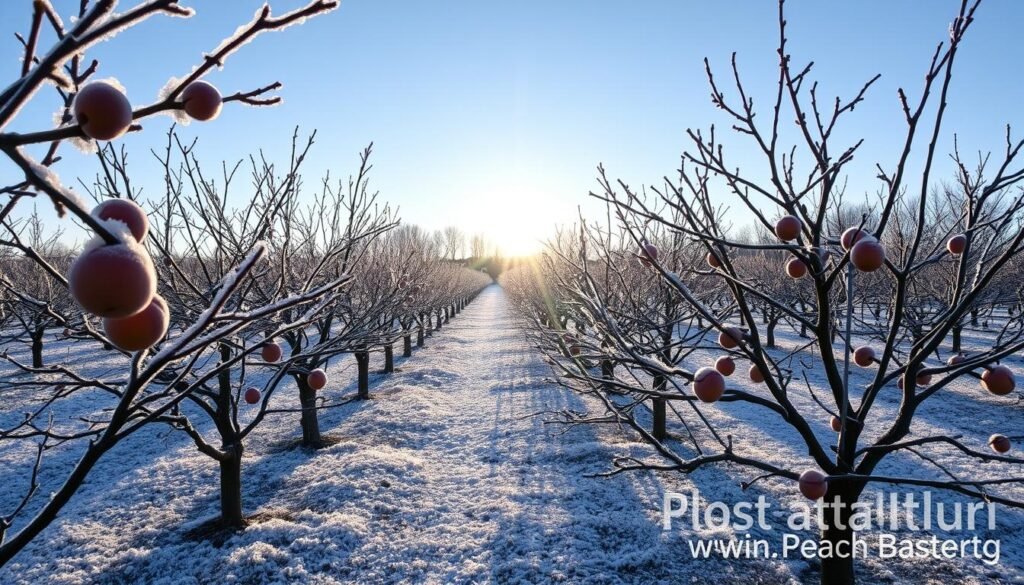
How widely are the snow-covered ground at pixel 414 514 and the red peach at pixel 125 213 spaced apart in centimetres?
218

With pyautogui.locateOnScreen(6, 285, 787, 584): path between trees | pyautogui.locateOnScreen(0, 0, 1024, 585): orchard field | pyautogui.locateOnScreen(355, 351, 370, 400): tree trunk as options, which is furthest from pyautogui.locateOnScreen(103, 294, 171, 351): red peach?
pyautogui.locateOnScreen(355, 351, 370, 400): tree trunk

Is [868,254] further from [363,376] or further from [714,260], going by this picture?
[363,376]

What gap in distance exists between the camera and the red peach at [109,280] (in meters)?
0.62

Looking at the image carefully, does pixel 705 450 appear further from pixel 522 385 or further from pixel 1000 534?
pixel 522 385

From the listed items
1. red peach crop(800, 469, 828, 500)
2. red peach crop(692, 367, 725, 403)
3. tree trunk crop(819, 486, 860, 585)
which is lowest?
tree trunk crop(819, 486, 860, 585)

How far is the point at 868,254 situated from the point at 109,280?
210 cm

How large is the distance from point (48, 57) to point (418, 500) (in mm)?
5697

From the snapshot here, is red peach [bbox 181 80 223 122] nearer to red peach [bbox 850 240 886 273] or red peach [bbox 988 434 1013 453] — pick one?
red peach [bbox 850 240 886 273]

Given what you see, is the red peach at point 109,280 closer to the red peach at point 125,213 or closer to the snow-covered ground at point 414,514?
the red peach at point 125,213

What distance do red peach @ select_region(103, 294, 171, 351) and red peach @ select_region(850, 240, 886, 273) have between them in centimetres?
204

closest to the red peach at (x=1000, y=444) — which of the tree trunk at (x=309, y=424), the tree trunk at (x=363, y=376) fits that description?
the tree trunk at (x=309, y=424)

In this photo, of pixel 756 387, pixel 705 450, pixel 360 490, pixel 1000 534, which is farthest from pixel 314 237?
pixel 756 387

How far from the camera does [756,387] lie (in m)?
11.1

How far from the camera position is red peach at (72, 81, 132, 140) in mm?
694
